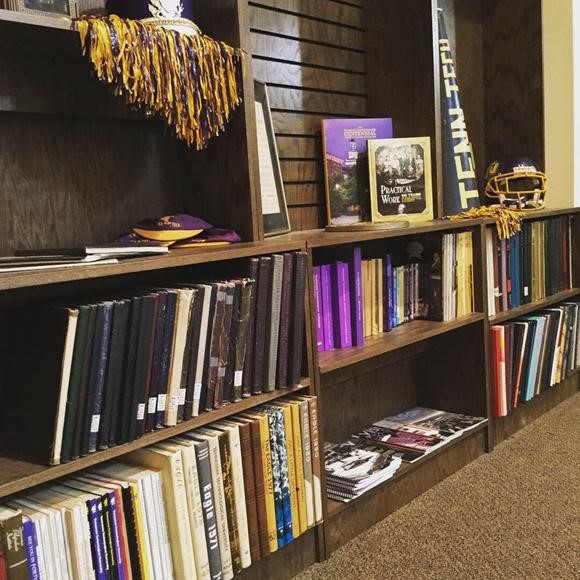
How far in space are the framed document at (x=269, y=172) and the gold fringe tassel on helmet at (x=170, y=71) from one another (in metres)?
0.32

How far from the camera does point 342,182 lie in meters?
2.16

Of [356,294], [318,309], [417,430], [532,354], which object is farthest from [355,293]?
[532,354]

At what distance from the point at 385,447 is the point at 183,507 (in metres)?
0.87

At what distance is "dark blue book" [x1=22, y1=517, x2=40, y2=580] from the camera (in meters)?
1.09

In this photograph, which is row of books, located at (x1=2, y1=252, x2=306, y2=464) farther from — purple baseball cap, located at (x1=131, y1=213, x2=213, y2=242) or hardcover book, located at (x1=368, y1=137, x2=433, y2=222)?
hardcover book, located at (x1=368, y1=137, x2=433, y2=222)

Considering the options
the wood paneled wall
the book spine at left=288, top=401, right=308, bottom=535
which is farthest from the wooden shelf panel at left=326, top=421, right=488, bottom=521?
the wood paneled wall

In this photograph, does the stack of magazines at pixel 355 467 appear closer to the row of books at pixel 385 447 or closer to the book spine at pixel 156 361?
the row of books at pixel 385 447

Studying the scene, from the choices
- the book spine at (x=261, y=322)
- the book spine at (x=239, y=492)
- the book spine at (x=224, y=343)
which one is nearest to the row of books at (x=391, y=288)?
the book spine at (x=261, y=322)

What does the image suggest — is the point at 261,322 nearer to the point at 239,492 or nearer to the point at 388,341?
the point at 239,492

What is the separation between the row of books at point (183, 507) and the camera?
1.14 m

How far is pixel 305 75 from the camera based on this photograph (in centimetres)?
212

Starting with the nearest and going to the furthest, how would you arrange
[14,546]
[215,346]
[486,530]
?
1. [14,546]
2. [215,346]
3. [486,530]

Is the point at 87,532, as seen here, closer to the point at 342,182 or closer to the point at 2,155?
the point at 2,155

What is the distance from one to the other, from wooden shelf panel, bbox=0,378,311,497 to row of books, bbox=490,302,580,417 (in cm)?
114
